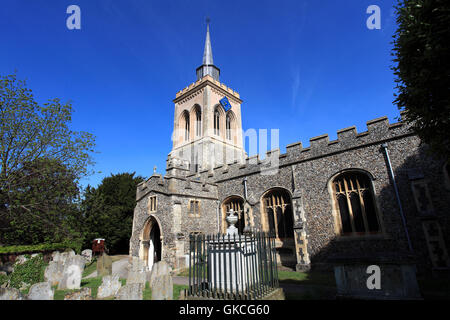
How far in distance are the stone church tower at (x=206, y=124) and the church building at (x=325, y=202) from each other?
30.9 feet

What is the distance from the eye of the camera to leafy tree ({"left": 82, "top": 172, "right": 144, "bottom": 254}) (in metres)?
21.0

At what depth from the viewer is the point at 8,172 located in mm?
11445

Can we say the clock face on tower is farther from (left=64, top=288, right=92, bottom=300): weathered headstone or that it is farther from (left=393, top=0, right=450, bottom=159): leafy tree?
(left=64, top=288, right=92, bottom=300): weathered headstone

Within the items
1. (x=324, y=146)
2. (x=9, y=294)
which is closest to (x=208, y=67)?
(x=324, y=146)

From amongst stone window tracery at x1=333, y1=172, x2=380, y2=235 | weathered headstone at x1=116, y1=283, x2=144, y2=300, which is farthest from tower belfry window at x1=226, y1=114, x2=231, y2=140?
weathered headstone at x1=116, y1=283, x2=144, y2=300

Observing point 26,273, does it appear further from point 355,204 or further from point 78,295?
point 355,204

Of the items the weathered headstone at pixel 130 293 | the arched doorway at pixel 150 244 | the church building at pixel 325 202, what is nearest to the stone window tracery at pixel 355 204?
the church building at pixel 325 202

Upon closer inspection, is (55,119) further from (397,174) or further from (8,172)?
(397,174)

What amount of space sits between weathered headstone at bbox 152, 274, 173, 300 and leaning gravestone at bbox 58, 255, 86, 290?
5396mm

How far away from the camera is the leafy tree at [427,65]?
4.86 m

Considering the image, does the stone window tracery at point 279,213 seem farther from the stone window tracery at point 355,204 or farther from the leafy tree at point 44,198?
the leafy tree at point 44,198

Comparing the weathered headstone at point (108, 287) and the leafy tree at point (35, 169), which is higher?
the leafy tree at point (35, 169)
